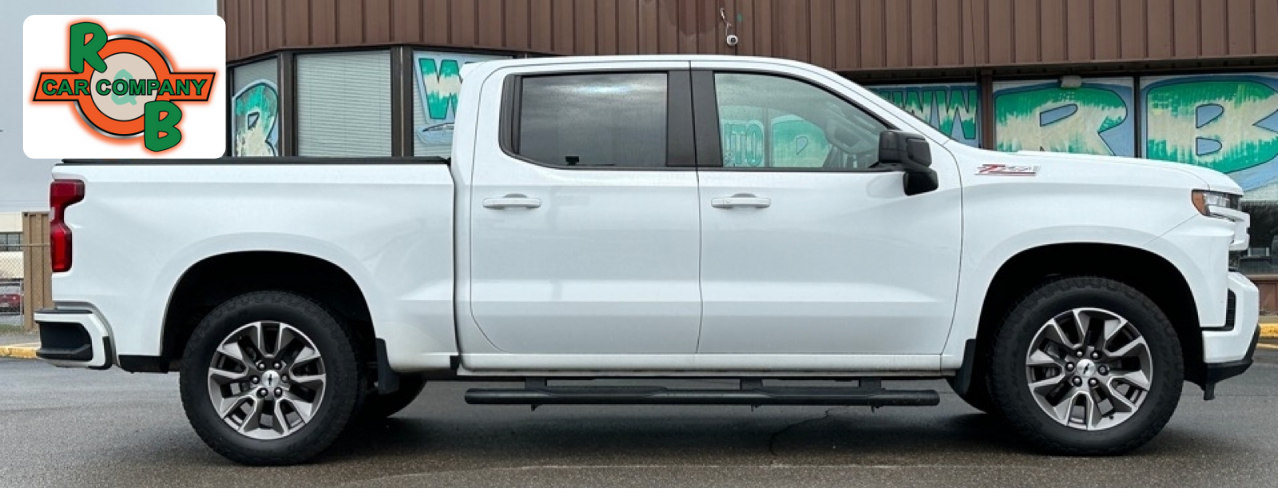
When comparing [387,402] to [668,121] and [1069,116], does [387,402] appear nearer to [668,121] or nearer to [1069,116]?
[668,121]

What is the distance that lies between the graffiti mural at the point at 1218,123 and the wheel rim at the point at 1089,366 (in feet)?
34.6

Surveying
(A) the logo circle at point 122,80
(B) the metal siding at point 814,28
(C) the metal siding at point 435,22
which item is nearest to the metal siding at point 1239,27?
(B) the metal siding at point 814,28

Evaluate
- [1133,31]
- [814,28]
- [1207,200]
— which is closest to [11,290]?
[814,28]

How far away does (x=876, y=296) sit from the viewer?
17.6ft

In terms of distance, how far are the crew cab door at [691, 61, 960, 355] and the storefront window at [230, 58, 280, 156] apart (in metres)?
10.1

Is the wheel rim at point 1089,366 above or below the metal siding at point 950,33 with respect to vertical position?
below

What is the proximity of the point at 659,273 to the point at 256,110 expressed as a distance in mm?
10765

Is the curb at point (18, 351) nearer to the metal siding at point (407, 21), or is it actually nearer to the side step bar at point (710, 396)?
the metal siding at point (407, 21)

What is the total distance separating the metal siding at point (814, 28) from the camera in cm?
1431

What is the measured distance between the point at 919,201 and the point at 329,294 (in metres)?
2.73

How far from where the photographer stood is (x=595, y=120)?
5.61 metres

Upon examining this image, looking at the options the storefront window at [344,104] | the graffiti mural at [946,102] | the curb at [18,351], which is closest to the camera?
the curb at [18,351]

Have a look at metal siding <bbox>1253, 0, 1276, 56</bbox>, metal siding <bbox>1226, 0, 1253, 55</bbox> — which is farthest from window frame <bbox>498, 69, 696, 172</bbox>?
metal siding <bbox>1253, 0, 1276, 56</bbox>

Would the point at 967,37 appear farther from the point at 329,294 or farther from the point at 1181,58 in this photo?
the point at 329,294
